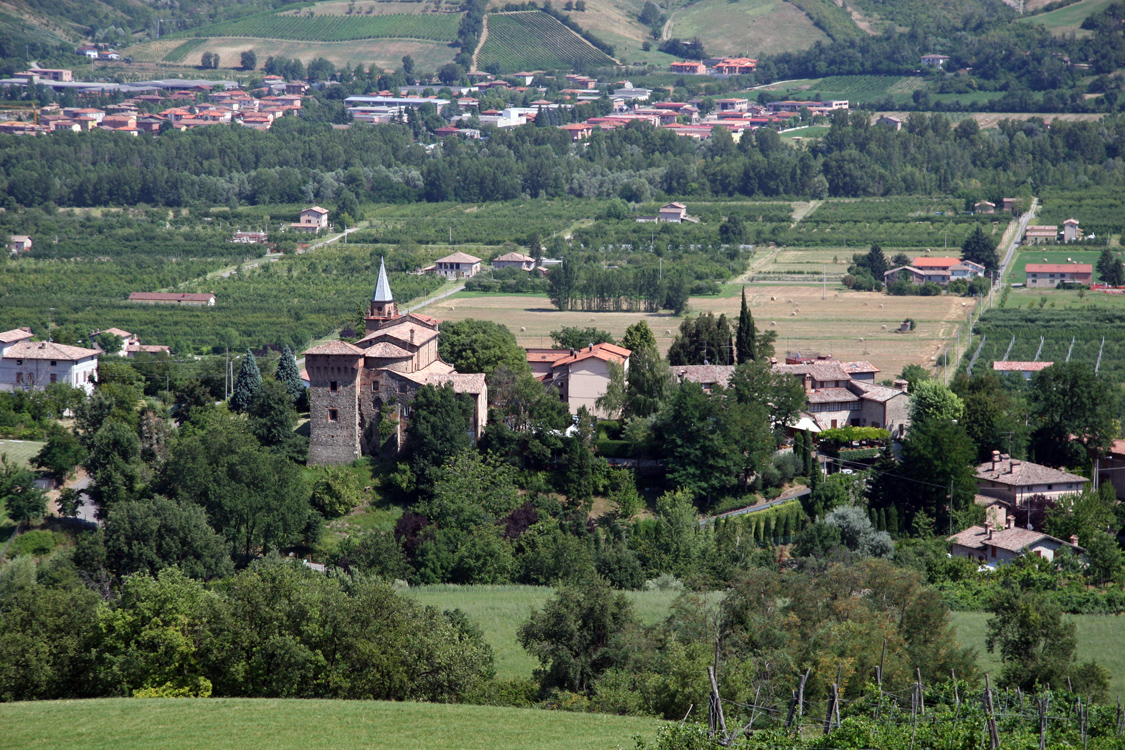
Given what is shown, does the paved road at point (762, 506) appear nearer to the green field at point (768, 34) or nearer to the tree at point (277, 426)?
the tree at point (277, 426)

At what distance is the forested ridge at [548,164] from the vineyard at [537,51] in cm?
6084

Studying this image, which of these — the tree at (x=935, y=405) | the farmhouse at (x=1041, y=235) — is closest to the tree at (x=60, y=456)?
the tree at (x=935, y=405)

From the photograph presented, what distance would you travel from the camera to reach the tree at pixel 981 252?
3366 inches

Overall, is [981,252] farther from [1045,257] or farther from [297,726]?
[297,726]

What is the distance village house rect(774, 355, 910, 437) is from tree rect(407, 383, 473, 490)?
12743 mm

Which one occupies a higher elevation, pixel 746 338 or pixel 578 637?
pixel 746 338

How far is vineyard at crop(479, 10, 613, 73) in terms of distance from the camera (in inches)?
7485

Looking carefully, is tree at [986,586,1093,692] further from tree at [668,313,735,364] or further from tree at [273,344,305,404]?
tree at [273,344,305,404]

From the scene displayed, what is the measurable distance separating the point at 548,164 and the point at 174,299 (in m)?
48.5

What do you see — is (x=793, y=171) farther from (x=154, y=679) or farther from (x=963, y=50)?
(x=154, y=679)

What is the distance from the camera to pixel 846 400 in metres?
48.1

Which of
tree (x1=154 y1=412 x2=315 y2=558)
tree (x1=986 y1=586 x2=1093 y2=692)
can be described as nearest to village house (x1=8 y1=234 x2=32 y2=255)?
tree (x1=154 y1=412 x2=315 y2=558)

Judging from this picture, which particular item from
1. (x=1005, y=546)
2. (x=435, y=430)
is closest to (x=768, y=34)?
(x=1005, y=546)

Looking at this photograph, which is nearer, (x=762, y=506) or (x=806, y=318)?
(x=762, y=506)
